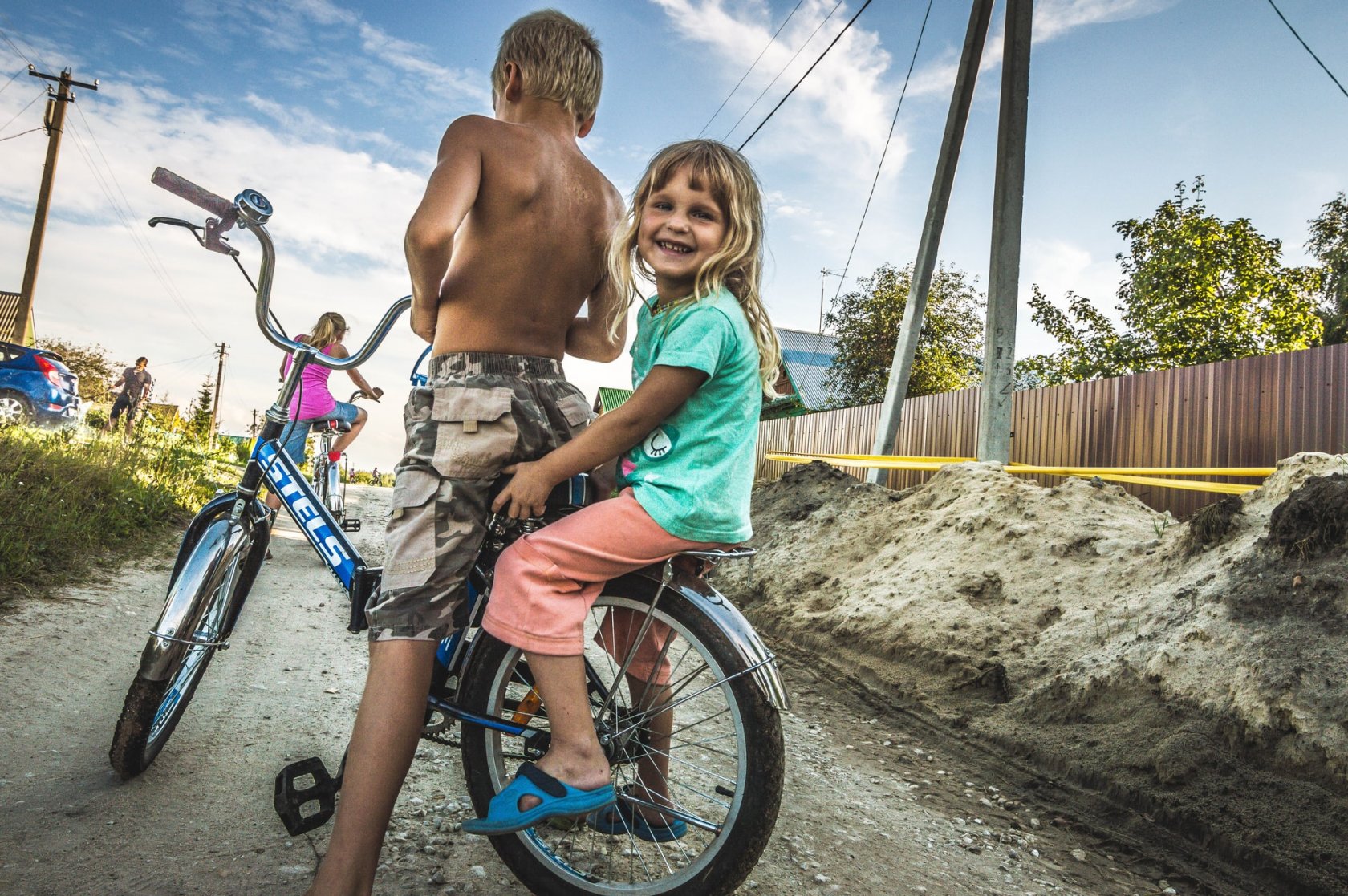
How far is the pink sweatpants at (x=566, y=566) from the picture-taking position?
1709 mm

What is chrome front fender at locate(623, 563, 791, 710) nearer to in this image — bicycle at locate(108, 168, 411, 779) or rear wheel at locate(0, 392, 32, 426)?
bicycle at locate(108, 168, 411, 779)

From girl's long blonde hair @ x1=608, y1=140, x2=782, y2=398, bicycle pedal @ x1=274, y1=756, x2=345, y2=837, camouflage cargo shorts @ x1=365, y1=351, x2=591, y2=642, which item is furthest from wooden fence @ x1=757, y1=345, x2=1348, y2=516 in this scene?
bicycle pedal @ x1=274, y1=756, x2=345, y2=837

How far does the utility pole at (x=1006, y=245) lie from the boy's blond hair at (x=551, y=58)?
→ 22.3 feet

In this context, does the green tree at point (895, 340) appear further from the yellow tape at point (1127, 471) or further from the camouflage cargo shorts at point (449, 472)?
the camouflage cargo shorts at point (449, 472)

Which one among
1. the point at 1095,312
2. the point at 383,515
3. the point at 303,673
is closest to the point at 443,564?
the point at 303,673

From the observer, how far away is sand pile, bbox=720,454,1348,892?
2.81 meters

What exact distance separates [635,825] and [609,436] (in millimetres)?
1050

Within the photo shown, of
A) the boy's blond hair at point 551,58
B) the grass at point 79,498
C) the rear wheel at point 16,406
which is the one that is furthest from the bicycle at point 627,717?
the rear wheel at point 16,406

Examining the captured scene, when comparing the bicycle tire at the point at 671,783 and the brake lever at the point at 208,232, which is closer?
the bicycle tire at the point at 671,783

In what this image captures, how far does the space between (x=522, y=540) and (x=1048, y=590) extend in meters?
3.81

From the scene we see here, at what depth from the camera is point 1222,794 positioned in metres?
2.80

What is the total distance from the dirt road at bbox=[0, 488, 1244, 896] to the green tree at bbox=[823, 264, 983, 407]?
21014 millimetres

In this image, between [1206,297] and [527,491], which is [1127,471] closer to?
[527,491]

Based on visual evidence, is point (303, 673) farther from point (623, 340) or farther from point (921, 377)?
point (921, 377)
